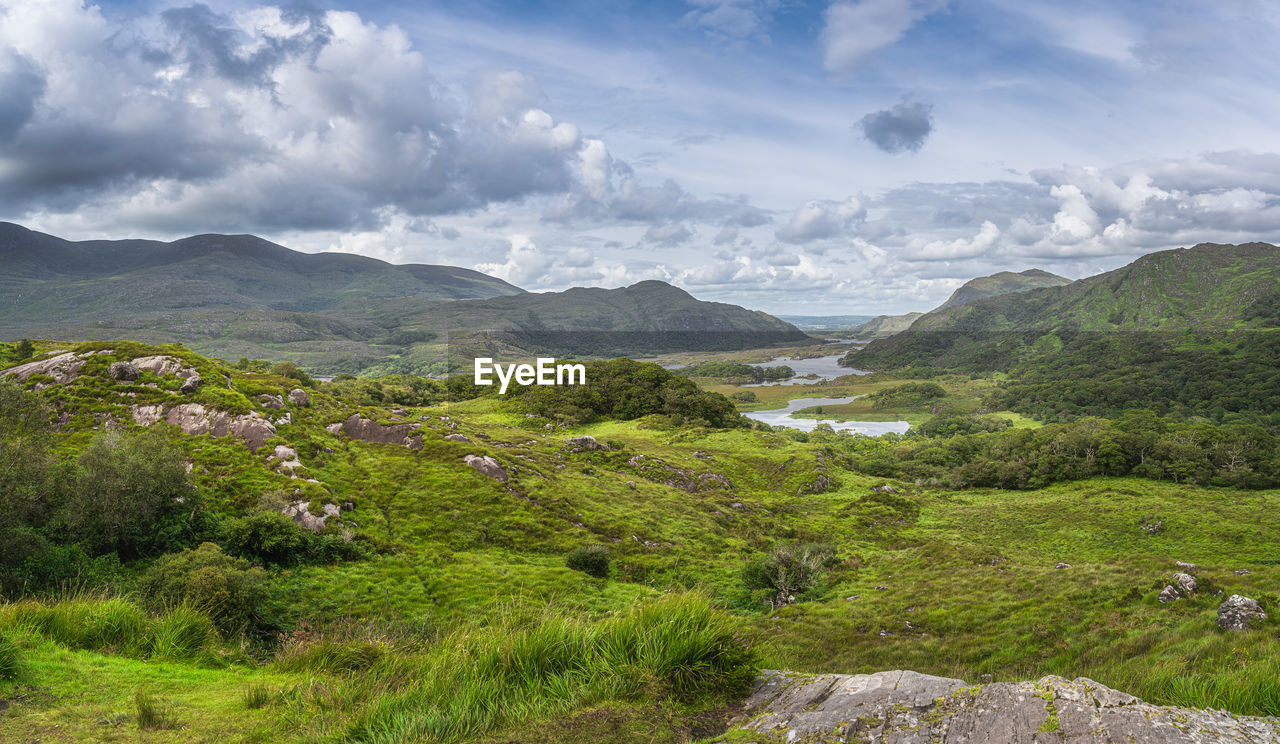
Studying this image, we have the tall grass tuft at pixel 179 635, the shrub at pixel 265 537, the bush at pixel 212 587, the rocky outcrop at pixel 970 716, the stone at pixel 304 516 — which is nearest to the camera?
the rocky outcrop at pixel 970 716

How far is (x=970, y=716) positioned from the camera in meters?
4.62

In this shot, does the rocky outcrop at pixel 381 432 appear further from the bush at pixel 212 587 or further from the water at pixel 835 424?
the water at pixel 835 424

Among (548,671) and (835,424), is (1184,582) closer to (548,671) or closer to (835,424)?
(548,671)

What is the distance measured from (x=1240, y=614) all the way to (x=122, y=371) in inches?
2068

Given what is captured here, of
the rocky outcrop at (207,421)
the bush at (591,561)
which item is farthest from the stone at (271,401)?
the bush at (591,561)

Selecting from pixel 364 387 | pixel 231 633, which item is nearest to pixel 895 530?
pixel 231 633

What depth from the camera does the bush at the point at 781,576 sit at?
28.4m

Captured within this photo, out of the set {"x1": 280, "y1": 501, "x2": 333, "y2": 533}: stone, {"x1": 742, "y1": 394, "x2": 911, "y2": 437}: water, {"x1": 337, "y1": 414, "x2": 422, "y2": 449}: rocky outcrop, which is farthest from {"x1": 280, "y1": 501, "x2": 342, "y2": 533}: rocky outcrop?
{"x1": 742, "y1": 394, "x2": 911, "y2": 437}: water

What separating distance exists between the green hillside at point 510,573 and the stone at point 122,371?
0.85 feet

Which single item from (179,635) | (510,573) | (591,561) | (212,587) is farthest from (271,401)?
(179,635)

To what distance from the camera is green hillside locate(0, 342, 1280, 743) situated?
5965mm

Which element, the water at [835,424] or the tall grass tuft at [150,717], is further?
the water at [835,424]

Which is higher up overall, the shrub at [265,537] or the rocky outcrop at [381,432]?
the rocky outcrop at [381,432]

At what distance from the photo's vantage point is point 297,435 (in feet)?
110
